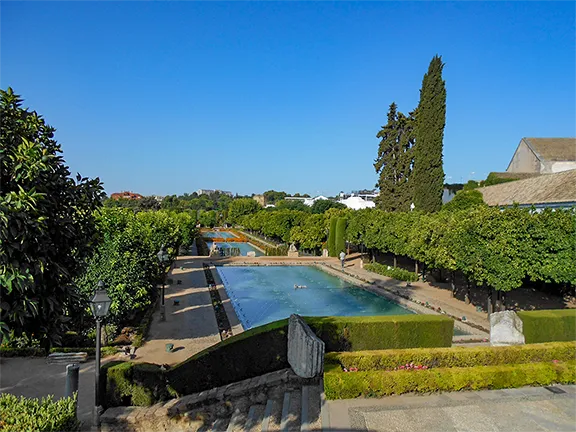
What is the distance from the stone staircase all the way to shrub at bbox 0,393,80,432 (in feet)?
7.47

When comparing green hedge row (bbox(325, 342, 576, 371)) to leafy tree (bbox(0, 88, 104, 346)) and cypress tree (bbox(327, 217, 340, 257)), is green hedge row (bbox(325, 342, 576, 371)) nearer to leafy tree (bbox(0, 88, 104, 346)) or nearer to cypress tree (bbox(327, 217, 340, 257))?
leafy tree (bbox(0, 88, 104, 346))

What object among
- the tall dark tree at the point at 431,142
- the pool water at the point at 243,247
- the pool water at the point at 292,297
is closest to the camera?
the pool water at the point at 292,297

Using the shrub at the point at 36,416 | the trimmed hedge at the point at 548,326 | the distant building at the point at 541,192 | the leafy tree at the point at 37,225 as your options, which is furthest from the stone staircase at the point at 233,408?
the distant building at the point at 541,192

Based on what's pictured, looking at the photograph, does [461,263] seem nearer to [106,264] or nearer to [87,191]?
[106,264]

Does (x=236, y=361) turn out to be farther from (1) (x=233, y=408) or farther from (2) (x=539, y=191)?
(2) (x=539, y=191)

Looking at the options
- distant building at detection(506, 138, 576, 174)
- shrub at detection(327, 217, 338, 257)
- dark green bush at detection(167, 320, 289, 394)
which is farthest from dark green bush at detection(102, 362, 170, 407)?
distant building at detection(506, 138, 576, 174)

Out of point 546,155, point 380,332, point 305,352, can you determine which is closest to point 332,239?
point 546,155

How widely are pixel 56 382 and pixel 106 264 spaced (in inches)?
165

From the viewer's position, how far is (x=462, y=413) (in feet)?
25.4

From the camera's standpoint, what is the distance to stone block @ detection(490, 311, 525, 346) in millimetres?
11078

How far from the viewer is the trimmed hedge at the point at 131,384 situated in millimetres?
9492

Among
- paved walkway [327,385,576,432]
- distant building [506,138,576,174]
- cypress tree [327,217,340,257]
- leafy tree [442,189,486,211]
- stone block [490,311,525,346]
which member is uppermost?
distant building [506,138,576,174]

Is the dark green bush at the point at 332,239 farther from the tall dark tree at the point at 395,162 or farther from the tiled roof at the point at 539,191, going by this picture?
the tiled roof at the point at 539,191

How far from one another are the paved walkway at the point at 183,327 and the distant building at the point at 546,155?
Answer: 36579 millimetres
